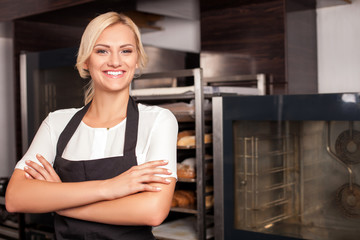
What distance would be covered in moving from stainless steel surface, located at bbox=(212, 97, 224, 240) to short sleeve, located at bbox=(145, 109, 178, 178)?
2.89 ft

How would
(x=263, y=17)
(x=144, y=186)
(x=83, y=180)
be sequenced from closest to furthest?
1. (x=144, y=186)
2. (x=83, y=180)
3. (x=263, y=17)

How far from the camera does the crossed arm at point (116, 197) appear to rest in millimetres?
1040

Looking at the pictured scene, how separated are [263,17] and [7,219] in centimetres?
210

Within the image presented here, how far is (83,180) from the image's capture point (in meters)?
1.15

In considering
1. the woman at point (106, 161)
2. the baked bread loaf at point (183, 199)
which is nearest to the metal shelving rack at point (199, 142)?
the baked bread loaf at point (183, 199)

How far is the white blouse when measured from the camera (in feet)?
3.63

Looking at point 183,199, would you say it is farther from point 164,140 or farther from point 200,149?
point 164,140

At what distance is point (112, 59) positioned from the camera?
1.09 meters

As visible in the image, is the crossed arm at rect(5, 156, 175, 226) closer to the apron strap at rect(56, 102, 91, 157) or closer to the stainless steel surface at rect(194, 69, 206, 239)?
the apron strap at rect(56, 102, 91, 157)

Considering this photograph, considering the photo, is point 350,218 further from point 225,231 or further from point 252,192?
point 225,231

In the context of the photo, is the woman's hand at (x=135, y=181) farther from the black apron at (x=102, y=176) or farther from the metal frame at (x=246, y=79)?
the metal frame at (x=246, y=79)

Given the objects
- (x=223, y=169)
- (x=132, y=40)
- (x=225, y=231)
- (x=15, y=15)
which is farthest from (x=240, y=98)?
(x=15, y=15)

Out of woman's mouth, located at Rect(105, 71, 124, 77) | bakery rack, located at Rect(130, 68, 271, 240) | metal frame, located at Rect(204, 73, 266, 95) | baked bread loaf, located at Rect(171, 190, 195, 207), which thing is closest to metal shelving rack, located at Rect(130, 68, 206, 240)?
bakery rack, located at Rect(130, 68, 271, 240)

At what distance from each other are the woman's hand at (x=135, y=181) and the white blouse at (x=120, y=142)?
4 cm
